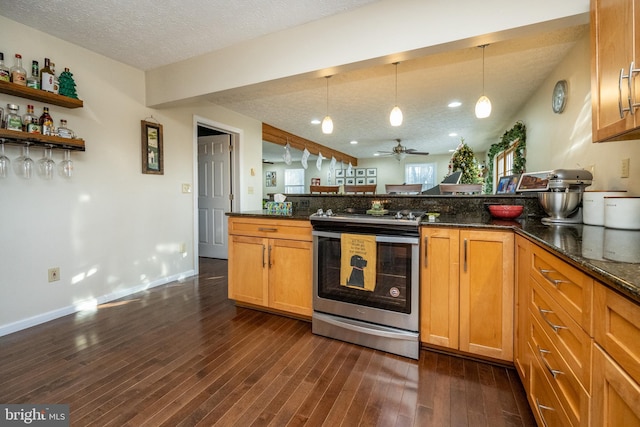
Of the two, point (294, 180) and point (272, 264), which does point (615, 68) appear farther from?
point (294, 180)

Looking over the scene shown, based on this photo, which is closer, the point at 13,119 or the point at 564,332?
the point at 564,332

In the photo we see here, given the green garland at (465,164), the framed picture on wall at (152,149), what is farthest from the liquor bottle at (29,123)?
the green garland at (465,164)

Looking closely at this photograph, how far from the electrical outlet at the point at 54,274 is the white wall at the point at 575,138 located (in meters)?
4.30

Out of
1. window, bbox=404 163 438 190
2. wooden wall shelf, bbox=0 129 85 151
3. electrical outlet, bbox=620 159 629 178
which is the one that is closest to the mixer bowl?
electrical outlet, bbox=620 159 629 178

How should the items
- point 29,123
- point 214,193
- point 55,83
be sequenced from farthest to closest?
point 214,193
point 55,83
point 29,123

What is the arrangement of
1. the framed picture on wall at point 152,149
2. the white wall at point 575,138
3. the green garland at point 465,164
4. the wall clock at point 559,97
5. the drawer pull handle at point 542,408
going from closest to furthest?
the drawer pull handle at point 542,408 → the white wall at point 575,138 → the wall clock at point 559,97 → the framed picture on wall at point 152,149 → the green garland at point 465,164

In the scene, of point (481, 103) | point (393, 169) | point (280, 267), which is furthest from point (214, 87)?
point (393, 169)

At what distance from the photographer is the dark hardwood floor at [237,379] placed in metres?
1.41

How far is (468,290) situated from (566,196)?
2.68ft

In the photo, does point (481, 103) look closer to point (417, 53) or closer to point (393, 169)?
point (417, 53)

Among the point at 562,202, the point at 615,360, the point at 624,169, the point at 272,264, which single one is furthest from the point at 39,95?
the point at 624,169

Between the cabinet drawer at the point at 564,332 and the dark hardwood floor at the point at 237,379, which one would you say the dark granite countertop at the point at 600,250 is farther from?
the dark hardwood floor at the point at 237,379

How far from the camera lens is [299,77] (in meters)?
2.44

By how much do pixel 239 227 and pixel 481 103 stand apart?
2511 millimetres
